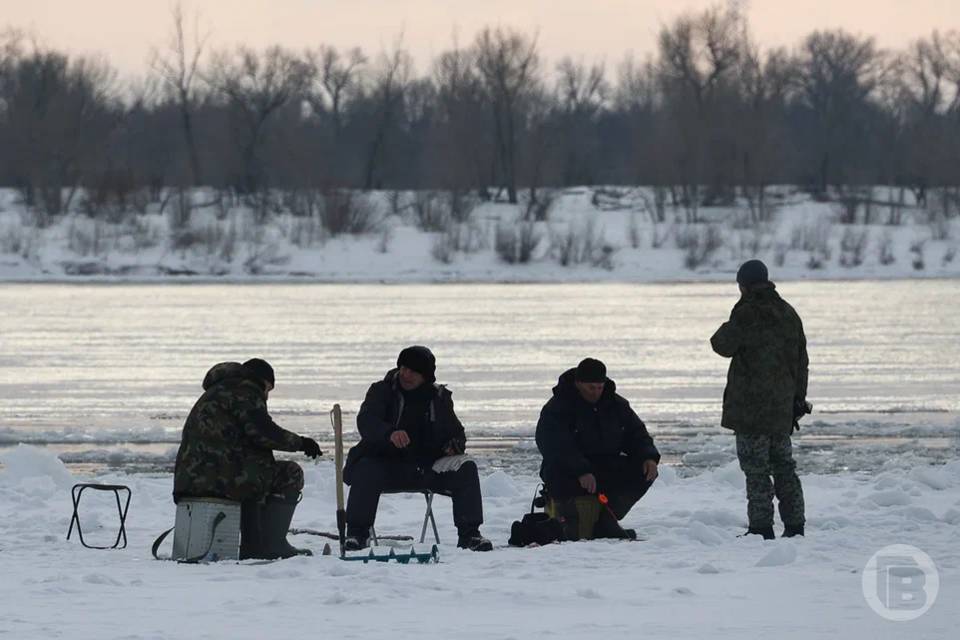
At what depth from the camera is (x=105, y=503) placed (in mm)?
10867

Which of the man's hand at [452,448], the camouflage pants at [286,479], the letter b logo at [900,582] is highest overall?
the man's hand at [452,448]

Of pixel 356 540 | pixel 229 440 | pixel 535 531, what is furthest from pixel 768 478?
pixel 229 440

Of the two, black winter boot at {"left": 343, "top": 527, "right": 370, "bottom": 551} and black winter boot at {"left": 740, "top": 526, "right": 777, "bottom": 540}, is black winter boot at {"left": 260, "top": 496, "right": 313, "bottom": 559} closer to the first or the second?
black winter boot at {"left": 343, "top": 527, "right": 370, "bottom": 551}

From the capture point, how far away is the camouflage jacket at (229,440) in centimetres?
870

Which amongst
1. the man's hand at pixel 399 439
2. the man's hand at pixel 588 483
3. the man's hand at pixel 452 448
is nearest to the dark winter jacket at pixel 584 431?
the man's hand at pixel 588 483

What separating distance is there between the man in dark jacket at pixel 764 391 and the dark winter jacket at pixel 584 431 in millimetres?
566

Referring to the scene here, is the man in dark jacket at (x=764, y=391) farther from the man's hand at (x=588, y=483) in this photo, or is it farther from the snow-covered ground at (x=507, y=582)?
the man's hand at (x=588, y=483)

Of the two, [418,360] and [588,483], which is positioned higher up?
[418,360]

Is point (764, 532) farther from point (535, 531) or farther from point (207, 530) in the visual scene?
point (207, 530)

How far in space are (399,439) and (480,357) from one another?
12.8 meters

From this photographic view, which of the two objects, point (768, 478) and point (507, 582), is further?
point (768, 478)

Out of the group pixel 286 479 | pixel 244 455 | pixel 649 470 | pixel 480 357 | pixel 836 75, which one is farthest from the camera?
pixel 836 75

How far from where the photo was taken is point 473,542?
922cm

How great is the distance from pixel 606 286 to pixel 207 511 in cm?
3275
